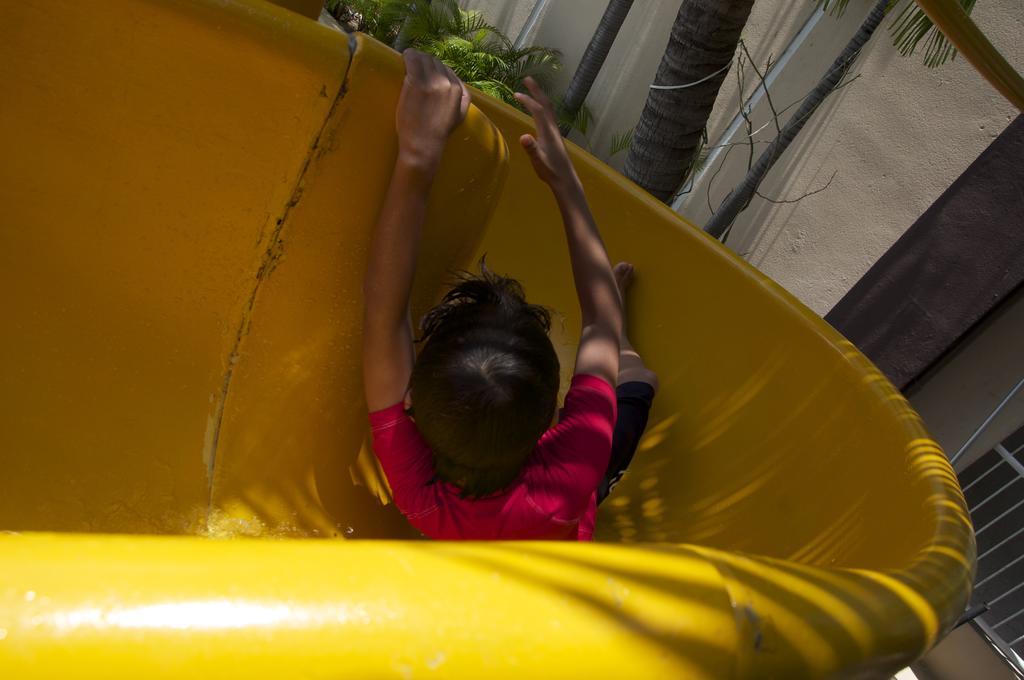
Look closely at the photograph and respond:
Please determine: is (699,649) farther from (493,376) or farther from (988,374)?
(988,374)

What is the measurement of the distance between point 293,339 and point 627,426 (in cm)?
58

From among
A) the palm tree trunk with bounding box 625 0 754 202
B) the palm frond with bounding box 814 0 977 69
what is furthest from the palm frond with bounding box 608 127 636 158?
the palm tree trunk with bounding box 625 0 754 202

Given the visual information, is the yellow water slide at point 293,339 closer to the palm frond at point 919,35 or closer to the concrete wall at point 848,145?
the palm frond at point 919,35

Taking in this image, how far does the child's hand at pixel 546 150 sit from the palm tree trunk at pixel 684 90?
0.79 m

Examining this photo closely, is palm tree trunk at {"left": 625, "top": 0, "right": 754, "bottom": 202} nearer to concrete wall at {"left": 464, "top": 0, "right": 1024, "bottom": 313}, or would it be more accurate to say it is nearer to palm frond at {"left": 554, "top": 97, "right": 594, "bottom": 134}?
concrete wall at {"left": 464, "top": 0, "right": 1024, "bottom": 313}

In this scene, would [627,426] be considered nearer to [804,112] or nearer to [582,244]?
[582,244]

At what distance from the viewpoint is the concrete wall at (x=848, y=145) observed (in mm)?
3068

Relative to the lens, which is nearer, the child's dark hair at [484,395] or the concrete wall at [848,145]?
the child's dark hair at [484,395]

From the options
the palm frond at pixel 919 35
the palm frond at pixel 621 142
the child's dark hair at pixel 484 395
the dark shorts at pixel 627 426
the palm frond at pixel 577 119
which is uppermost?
the palm frond at pixel 919 35

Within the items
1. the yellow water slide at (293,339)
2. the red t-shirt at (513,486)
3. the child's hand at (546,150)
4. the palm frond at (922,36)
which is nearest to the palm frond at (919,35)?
the palm frond at (922,36)

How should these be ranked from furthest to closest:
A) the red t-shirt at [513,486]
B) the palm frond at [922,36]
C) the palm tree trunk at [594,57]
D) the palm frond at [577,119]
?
the palm frond at [577,119], the palm tree trunk at [594,57], the palm frond at [922,36], the red t-shirt at [513,486]

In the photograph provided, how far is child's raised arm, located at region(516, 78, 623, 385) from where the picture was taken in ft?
4.20

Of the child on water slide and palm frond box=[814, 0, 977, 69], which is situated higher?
palm frond box=[814, 0, 977, 69]

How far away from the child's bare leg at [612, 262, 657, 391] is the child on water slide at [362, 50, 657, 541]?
0.24m
